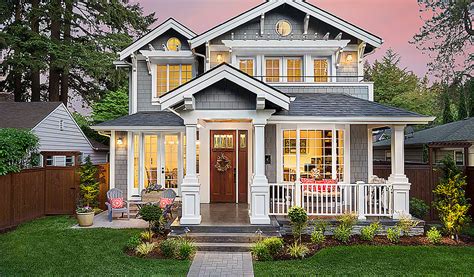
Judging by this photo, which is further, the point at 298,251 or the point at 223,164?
the point at 223,164

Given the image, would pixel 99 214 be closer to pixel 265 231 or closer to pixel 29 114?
pixel 265 231

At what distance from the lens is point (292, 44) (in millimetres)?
11297

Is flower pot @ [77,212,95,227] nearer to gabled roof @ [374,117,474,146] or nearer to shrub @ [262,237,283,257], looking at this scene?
shrub @ [262,237,283,257]

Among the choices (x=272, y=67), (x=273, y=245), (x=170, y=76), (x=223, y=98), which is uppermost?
(x=272, y=67)

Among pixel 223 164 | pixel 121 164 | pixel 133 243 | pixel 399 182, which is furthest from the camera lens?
pixel 121 164

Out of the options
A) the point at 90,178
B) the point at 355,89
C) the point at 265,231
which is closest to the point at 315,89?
the point at 355,89

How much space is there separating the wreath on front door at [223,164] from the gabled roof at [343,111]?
2707 mm

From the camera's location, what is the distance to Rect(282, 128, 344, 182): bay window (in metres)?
10.2

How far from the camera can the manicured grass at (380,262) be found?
242 inches

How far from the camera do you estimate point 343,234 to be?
25.9 ft

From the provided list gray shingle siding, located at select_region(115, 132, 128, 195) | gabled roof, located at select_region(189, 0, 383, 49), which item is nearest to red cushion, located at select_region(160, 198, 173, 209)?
gray shingle siding, located at select_region(115, 132, 128, 195)

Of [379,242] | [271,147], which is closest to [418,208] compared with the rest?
[379,242]

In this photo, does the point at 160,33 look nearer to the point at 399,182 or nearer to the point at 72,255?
the point at 72,255

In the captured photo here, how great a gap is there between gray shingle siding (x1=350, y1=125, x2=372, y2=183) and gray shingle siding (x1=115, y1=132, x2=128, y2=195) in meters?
7.68
